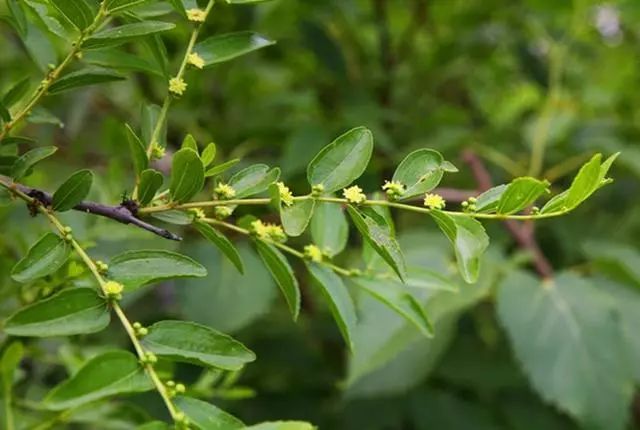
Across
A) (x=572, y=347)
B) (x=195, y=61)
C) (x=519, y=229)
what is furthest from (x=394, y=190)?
(x=519, y=229)

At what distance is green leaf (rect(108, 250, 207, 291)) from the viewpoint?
42 centimetres

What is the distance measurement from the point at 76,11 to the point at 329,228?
0.21 m

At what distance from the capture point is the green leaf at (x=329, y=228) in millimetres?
554

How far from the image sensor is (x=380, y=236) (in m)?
0.40

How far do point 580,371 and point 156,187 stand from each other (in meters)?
0.54

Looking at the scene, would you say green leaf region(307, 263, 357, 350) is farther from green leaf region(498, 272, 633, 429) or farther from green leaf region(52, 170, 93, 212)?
green leaf region(498, 272, 633, 429)

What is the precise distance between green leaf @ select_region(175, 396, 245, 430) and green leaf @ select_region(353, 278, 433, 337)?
5.5 inches

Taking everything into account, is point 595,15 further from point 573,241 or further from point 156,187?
point 156,187

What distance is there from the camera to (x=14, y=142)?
45cm

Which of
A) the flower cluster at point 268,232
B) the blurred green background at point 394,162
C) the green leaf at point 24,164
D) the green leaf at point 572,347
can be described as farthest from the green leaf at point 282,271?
the green leaf at point 572,347

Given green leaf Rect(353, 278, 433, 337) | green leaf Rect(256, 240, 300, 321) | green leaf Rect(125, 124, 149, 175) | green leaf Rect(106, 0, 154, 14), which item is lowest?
green leaf Rect(353, 278, 433, 337)

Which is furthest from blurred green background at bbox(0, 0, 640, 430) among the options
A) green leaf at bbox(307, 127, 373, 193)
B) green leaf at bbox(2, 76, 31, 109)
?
green leaf at bbox(307, 127, 373, 193)

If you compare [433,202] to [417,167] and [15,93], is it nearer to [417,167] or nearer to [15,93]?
[417,167]

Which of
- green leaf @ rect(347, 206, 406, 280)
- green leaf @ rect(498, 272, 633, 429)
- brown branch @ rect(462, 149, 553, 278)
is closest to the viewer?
green leaf @ rect(347, 206, 406, 280)
